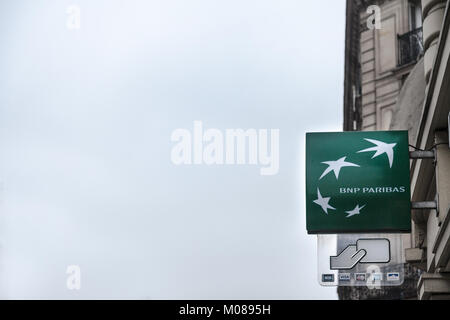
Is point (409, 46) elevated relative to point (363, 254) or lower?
elevated

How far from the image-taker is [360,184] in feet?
33.9

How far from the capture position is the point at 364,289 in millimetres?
29922

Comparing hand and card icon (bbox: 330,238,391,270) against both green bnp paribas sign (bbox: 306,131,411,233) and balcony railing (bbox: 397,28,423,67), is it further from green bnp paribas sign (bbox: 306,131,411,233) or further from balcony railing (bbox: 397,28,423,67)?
balcony railing (bbox: 397,28,423,67)

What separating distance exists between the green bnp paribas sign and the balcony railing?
49.7 ft

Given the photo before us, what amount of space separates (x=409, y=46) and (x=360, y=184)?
52.8ft

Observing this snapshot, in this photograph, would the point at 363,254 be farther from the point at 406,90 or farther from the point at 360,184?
the point at 406,90

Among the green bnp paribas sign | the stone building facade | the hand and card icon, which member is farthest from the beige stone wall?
the green bnp paribas sign

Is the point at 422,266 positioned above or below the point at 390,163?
below

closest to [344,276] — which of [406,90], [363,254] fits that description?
[363,254]

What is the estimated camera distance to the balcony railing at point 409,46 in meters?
25.2

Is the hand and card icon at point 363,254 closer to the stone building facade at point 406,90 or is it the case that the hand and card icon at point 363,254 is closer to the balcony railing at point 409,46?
the stone building facade at point 406,90

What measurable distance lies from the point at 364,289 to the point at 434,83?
20097mm
